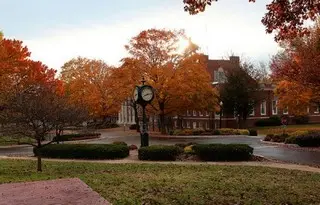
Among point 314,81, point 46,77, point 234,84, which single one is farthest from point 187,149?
point 234,84

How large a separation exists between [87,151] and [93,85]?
42.9 m

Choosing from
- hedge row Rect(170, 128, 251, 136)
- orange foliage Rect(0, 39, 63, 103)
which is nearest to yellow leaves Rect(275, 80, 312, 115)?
hedge row Rect(170, 128, 251, 136)

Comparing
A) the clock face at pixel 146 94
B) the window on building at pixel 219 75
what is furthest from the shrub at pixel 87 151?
the window on building at pixel 219 75

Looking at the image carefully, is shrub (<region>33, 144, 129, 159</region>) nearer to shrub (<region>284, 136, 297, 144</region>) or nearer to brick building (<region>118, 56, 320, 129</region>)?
shrub (<region>284, 136, 297, 144</region>)

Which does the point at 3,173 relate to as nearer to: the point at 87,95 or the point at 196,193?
the point at 196,193

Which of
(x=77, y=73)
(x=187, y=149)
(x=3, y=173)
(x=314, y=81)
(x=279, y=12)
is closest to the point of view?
(x=279, y=12)

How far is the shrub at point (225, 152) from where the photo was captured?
65.4 feet

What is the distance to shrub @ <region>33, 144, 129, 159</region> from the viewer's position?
2150cm

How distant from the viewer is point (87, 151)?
72.0ft

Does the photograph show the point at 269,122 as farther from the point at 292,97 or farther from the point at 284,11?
the point at 284,11

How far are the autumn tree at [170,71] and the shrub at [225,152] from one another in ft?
66.9

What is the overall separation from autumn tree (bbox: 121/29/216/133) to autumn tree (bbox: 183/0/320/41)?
102 feet

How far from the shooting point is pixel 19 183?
37.6 feet

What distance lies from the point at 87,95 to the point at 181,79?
24.6 m
